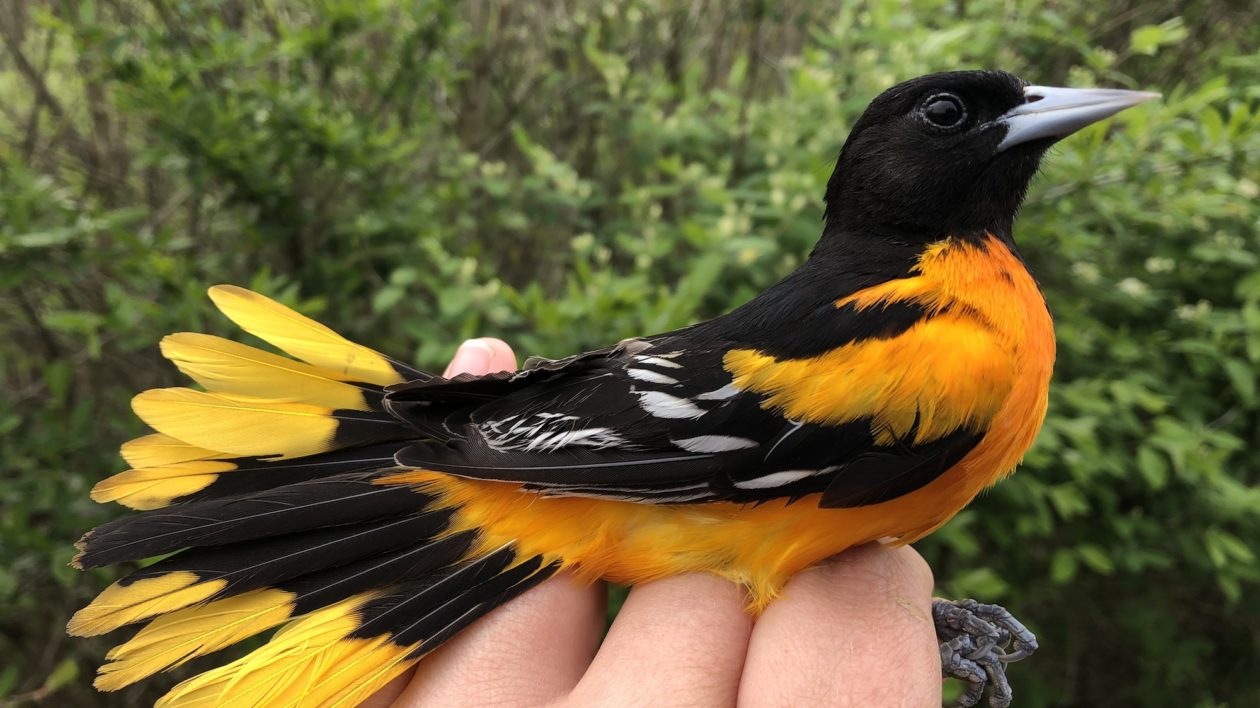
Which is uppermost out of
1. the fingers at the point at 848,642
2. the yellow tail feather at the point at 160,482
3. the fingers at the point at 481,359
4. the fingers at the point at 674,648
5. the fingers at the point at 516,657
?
the yellow tail feather at the point at 160,482

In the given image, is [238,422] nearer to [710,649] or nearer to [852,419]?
[710,649]

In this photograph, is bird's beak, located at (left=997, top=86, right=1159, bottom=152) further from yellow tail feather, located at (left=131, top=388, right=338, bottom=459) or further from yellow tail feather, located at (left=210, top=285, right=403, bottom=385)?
yellow tail feather, located at (left=131, top=388, right=338, bottom=459)

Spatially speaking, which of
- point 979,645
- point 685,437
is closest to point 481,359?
point 685,437

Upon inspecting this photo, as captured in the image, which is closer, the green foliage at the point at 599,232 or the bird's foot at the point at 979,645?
the bird's foot at the point at 979,645

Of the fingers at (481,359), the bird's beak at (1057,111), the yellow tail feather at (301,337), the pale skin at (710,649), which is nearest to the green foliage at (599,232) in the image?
the fingers at (481,359)

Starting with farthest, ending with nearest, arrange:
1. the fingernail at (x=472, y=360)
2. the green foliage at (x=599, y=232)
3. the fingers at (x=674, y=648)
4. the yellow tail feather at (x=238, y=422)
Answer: the green foliage at (x=599, y=232)
the fingernail at (x=472, y=360)
the yellow tail feather at (x=238, y=422)
the fingers at (x=674, y=648)

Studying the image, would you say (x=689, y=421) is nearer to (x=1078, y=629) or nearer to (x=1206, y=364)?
(x=1206, y=364)

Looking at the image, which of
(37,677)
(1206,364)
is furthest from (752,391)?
(37,677)

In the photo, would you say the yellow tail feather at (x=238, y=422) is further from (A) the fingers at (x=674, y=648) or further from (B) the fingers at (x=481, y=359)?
(A) the fingers at (x=674, y=648)

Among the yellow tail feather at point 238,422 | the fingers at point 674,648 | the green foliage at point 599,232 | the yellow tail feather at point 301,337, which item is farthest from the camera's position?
the green foliage at point 599,232
